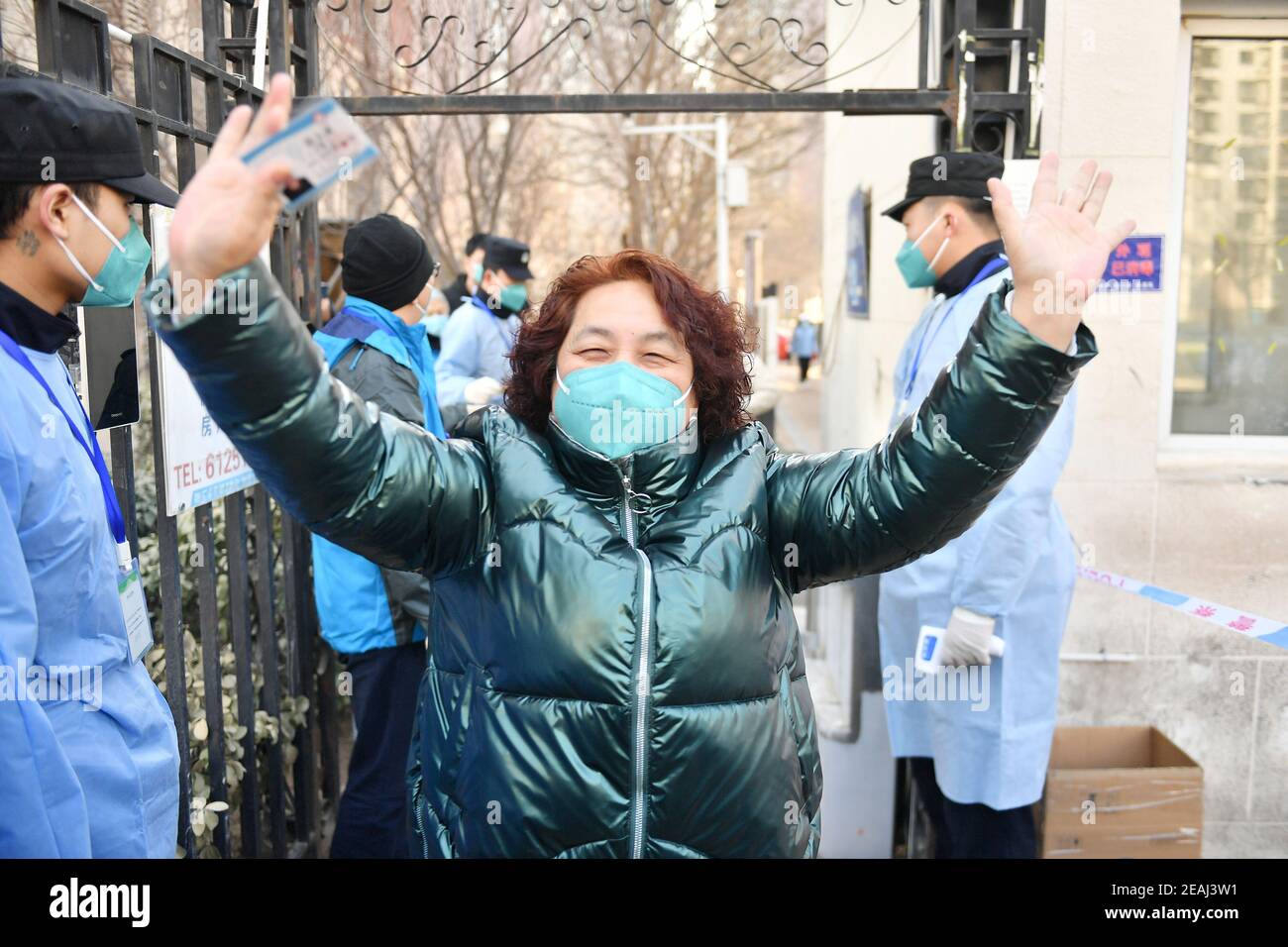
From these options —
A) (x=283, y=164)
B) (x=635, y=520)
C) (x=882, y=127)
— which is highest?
(x=882, y=127)

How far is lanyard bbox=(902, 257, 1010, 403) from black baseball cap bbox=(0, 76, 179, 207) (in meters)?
2.27

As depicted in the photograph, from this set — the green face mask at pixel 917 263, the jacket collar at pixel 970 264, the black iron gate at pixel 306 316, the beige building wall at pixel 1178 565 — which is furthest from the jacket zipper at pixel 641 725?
the beige building wall at pixel 1178 565

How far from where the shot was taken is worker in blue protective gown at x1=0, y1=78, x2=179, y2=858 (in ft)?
5.68

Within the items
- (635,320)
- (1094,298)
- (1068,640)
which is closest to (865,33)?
(1094,298)

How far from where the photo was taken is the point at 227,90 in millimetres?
3582

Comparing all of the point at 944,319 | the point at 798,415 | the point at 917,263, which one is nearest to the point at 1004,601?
the point at 944,319

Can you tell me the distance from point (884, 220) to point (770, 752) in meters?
4.44

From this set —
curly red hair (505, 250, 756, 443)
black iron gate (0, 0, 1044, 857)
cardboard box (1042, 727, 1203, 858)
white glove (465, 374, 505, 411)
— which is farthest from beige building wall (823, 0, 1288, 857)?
white glove (465, 374, 505, 411)

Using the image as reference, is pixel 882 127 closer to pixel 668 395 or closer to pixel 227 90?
pixel 227 90

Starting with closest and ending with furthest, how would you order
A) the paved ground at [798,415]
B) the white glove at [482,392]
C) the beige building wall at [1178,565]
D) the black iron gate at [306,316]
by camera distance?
the black iron gate at [306,316] → the beige building wall at [1178,565] → the white glove at [482,392] → the paved ground at [798,415]

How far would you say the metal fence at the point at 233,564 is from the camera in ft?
8.73

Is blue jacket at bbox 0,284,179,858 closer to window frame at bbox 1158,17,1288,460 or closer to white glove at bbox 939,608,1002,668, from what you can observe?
white glove at bbox 939,608,1002,668

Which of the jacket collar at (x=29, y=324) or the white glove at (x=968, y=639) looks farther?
the white glove at (x=968, y=639)

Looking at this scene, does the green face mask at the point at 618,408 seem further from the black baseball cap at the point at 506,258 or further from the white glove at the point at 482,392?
the black baseball cap at the point at 506,258
